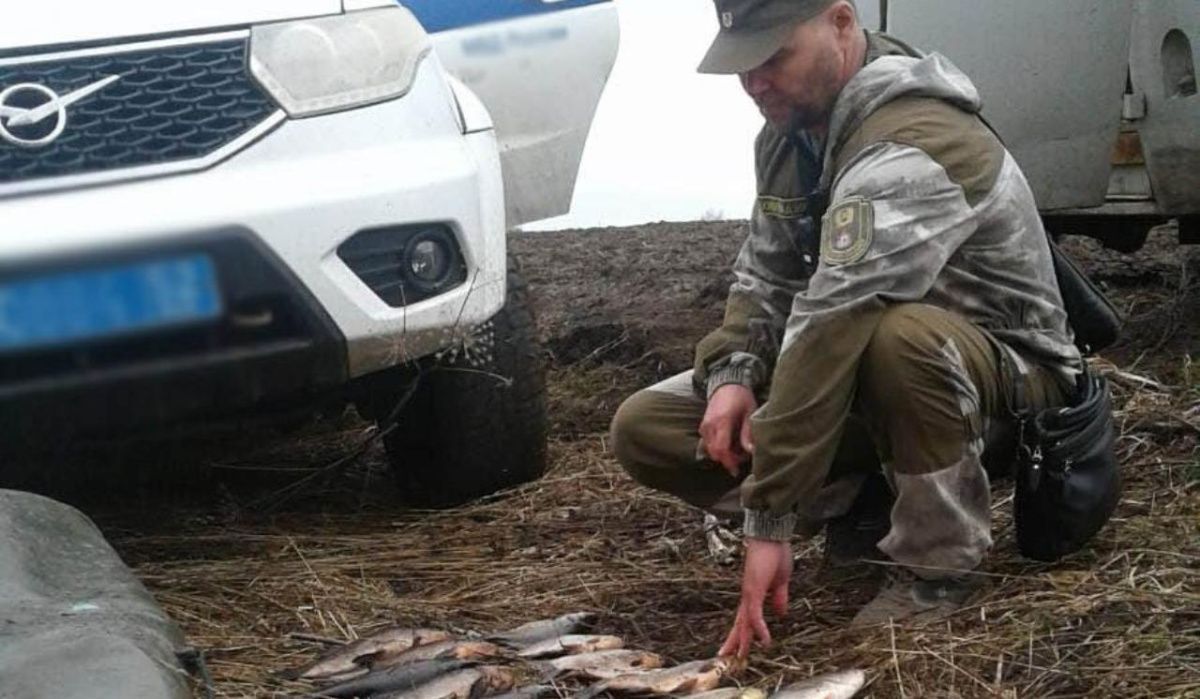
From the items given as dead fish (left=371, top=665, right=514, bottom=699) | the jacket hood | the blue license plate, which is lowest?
dead fish (left=371, top=665, right=514, bottom=699)

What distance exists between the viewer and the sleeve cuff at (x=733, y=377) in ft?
11.0

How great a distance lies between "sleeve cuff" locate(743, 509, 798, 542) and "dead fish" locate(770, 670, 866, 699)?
0.78ft

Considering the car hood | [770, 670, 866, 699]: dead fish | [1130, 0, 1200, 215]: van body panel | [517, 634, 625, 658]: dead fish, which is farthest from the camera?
[1130, 0, 1200, 215]: van body panel

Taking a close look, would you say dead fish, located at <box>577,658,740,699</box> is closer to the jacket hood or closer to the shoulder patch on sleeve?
the shoulder patch on sleeve

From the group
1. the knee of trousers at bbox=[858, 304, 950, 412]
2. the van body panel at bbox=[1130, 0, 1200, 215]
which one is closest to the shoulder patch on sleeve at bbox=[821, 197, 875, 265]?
the knee of trousers at bbox=[858, 304, 950, 412]

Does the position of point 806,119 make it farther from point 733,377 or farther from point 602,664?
point 602,664

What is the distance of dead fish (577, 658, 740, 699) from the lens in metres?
2.81

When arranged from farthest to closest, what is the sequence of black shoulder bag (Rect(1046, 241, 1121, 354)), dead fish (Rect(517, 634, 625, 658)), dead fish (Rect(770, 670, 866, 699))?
1. black shoulder bag (Rect(1046, 241, 1121, 354))
2. dead fish (Rect(517, 634, 625, 658))
3. dead fish (Rect(770, 670, 866, 699))

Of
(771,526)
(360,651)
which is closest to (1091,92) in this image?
(771,526)

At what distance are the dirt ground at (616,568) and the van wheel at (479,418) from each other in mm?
77

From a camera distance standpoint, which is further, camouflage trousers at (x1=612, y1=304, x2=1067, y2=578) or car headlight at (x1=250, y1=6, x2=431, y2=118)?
car headlight at (x1=250, y1=6, x2=431, y2=118)

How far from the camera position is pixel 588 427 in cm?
508

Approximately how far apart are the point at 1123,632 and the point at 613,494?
1609 mm

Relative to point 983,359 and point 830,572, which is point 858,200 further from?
point 830,572
